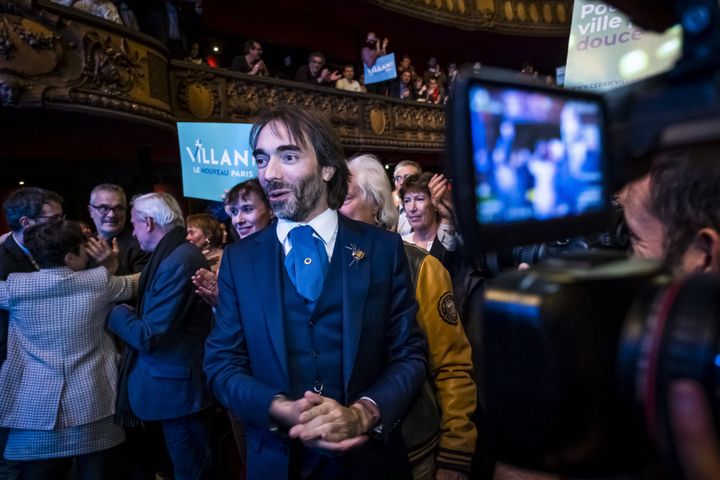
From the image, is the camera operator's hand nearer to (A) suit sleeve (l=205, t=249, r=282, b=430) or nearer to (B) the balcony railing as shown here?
(A) suit sleeve (l=205, t=249, r=282, b=430)

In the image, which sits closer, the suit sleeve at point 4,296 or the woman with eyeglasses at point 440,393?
the woman with eyeglasses at point 440,393

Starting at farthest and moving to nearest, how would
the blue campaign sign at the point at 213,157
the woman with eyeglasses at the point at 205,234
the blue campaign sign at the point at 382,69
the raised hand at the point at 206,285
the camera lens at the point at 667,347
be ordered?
the blue campaign sign at the point at 382,69 < the woman with eyeglasses at the point at 205,234 < the blue campaign sign at the point at 213,157 < the raised hand at the point at 206,285 < the camera lens at the point at 667,347

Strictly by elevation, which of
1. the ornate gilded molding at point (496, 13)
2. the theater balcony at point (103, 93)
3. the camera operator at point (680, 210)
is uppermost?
the ornate gilded molding at point (496, 13)

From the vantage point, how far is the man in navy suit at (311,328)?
1322 mm

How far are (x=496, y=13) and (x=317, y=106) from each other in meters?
5.85

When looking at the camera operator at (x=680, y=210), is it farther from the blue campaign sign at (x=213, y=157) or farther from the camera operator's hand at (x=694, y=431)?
the blue campaign sign at (x=213, y=157)

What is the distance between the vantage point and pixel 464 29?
38.9 ft

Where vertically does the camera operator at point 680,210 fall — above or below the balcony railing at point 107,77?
below

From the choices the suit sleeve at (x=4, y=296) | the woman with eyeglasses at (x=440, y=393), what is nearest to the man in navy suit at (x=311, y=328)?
the woman with eyeglasses at (x=440, y=393)

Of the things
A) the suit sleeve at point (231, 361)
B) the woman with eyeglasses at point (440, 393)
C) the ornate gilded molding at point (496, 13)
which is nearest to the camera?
the suit sleeve at point (231, 361)

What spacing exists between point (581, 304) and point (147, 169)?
24.6ft

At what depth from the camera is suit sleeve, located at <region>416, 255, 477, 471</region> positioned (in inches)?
61.3

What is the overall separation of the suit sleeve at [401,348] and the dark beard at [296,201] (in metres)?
0.26

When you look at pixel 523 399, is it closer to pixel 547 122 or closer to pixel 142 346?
pixel 547 122
